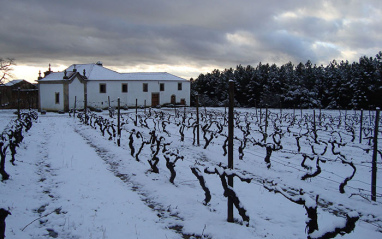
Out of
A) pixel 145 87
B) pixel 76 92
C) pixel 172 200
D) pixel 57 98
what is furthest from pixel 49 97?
pixel 172 200

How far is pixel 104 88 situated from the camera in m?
39.8

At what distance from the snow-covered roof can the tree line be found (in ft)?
21.2

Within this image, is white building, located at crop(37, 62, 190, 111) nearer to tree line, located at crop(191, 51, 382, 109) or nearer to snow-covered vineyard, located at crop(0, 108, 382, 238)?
tree line, located at crop(191, 51, 382, 109)

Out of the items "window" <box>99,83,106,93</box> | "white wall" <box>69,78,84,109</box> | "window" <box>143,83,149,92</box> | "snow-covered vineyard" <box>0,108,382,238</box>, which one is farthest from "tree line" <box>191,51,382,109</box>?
"snow-covered vineyard" <box>0,108,382,238</box>

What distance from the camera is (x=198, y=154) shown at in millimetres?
11258

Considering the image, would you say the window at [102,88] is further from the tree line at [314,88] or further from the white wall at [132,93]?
the tree line at [314,88]

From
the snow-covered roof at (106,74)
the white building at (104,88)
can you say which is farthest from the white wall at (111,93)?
the snow-covered roof at (106,74)

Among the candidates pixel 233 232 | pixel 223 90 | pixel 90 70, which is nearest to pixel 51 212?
pixel 233 232

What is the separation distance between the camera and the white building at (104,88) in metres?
36.6

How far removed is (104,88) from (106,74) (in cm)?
303

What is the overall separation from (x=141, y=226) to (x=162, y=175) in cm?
322

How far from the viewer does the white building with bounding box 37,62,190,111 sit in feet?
120

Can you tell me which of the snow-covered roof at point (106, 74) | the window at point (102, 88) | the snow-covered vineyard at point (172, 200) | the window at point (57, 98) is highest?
the snow-covered roof at point (106, 74)

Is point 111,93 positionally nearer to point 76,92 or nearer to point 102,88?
point 102,88
